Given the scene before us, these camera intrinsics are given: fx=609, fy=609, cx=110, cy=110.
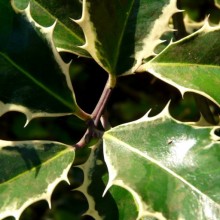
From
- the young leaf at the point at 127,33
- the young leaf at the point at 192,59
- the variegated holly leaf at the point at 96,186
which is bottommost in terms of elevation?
the variegated holly leaf at the point at 96,186

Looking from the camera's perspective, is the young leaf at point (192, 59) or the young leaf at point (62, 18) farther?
the young leaf at point (62, 18)

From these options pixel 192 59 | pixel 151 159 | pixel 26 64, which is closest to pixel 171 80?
pixel 192 59

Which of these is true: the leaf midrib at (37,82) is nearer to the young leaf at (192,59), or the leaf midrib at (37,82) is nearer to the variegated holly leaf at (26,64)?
the variegated holly leaf at (26,64)

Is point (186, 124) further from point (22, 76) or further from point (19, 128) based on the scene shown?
point (19, 128)

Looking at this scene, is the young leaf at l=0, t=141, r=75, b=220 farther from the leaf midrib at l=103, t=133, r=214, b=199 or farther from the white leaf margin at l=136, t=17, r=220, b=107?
the white leaf margin at l=136, t=17, r=220, b=107

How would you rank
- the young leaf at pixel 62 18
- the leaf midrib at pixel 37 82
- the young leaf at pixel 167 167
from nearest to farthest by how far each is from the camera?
the young leaf at pixel 167 167 → the leaf midrib at pixel 37 82 → the young leaf at pixel 62 18

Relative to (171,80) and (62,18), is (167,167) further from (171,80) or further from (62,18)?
(62,18)

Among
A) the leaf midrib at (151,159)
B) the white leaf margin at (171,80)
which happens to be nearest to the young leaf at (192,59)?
the white leaf margin at (171,80)

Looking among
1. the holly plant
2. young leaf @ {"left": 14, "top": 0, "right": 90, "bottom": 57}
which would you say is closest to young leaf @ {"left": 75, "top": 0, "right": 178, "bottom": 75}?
the holly plant

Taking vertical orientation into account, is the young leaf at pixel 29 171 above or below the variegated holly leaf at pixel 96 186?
above
